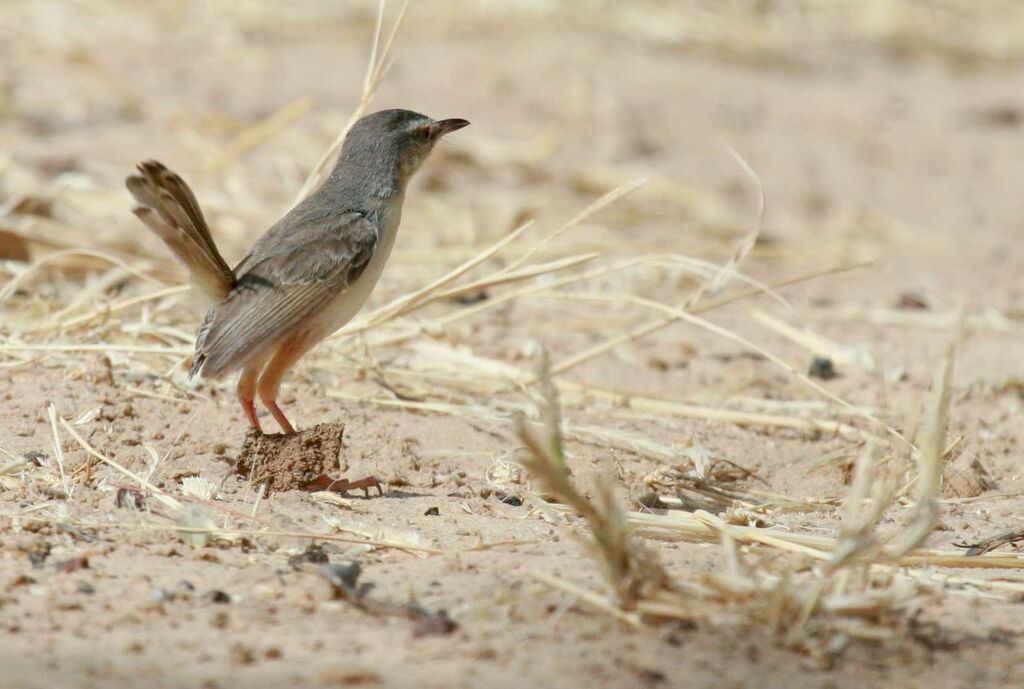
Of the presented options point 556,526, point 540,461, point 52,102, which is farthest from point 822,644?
point 52,102

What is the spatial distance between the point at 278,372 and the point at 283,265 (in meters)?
0.37

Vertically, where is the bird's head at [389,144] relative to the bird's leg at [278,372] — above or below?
above

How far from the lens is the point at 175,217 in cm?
436

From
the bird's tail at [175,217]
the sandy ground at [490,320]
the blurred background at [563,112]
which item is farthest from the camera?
the blurred background at [563,112]

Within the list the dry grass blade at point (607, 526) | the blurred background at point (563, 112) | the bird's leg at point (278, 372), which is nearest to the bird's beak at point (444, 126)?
the bird's leg at point (278, 372)

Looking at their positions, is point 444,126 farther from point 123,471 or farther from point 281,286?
point 123,471

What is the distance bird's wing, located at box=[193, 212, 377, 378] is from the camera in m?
4.45

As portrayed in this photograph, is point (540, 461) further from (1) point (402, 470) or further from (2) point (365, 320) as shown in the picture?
(2) point (365, 320)

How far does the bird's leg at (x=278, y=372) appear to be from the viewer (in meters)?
4.68

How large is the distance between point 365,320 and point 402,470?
3.20ft

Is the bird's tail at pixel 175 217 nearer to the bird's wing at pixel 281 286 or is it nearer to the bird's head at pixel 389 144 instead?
the bird's wing at pixel 281 286

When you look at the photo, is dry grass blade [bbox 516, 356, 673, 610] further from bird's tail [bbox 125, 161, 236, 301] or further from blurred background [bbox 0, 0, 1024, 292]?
blurred background [bbox 0, 0, 1024, 292]

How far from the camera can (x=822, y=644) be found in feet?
10.1

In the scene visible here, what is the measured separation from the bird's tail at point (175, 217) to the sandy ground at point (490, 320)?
2.04 feet
